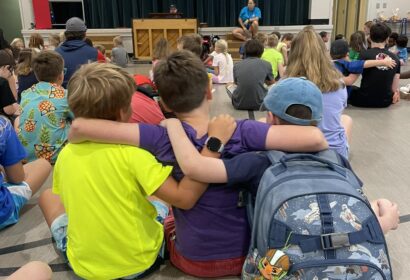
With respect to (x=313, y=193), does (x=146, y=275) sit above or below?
below

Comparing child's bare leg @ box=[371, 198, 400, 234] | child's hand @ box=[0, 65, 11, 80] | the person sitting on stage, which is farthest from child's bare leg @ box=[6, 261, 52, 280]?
the person sitting on stage

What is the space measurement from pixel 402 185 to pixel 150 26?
7979mm

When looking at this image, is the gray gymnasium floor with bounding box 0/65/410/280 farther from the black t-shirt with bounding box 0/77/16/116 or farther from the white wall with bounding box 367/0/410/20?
the white wall with bounding box 367/0/410/20

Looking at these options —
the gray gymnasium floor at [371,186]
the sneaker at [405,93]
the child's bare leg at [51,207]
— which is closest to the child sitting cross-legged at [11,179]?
the gray gymnasium floor at [371,186]

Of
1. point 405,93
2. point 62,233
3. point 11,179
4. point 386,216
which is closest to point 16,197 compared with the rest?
point 11,179

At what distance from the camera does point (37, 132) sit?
2.85 m

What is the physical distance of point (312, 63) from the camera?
2.70m

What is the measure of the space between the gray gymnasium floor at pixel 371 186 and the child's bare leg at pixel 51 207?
15cm

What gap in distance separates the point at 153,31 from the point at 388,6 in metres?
6.08

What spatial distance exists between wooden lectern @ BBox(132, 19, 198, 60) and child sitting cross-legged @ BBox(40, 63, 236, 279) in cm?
817

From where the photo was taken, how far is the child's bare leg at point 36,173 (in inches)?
91.4

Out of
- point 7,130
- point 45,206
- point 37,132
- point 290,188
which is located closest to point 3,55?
point 37,132

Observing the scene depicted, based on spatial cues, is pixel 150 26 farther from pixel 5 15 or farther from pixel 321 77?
pixel 321 77

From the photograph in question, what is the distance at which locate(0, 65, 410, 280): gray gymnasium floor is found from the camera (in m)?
1.83
